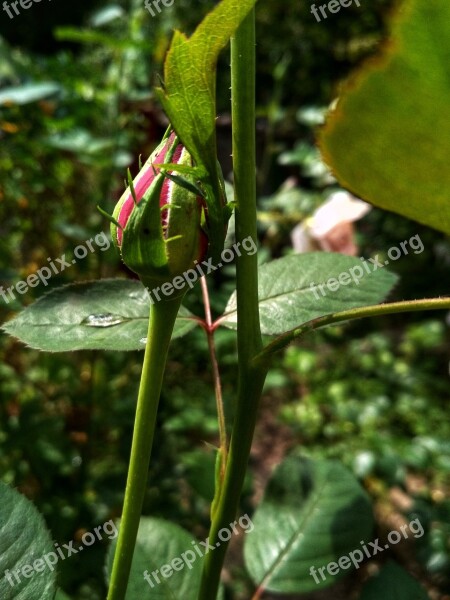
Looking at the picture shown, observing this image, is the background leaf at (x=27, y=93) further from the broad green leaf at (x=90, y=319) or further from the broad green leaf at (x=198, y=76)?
the broad green leaf at (x=198, y=76)

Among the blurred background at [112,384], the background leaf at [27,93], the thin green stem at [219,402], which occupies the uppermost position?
the background leaf at [27,93]

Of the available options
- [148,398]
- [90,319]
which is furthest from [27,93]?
[148,398]

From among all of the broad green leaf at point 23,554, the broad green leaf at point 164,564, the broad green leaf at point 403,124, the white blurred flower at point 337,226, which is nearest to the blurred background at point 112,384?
the white blurred flower at point 337,226

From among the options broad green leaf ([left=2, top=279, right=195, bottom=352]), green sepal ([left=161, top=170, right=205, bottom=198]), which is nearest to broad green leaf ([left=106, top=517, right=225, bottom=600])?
broad green leaf ([left=2, top=279, right=195, bottom=352])

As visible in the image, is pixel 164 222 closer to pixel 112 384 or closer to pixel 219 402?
pixel 219 402

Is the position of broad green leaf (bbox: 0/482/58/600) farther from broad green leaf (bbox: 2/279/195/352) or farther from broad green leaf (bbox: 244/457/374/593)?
broad green leaf (bbox: 244/457/374/593)

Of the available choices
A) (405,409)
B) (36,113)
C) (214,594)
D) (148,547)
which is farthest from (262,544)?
(405,409)

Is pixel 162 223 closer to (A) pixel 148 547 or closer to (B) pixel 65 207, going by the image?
(A) pixel 148 547
